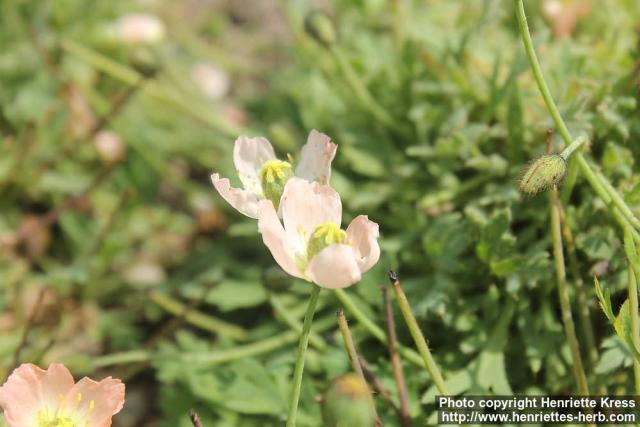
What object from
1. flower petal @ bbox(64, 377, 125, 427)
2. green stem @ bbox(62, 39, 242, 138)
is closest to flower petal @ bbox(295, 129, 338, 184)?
flower petal @ bbox(64, 377, 125, 427)

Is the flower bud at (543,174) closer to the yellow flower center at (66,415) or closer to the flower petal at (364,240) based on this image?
the flower petal at (364,240)

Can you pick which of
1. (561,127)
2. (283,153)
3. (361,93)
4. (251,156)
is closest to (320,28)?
(361,93)

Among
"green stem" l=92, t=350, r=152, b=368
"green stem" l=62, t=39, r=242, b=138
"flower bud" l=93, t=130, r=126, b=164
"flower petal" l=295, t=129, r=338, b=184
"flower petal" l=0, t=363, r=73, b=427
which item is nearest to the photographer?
"flower petal" l=0, t=363, r=73, b=427

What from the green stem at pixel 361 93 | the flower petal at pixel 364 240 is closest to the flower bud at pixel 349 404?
the flower petal at pixel 364 240

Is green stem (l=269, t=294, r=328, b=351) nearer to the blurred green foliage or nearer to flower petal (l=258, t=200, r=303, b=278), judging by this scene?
the blurred green foliage

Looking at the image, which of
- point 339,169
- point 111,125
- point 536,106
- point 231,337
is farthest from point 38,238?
point 536,106

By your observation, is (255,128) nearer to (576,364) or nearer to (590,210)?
(590,210)

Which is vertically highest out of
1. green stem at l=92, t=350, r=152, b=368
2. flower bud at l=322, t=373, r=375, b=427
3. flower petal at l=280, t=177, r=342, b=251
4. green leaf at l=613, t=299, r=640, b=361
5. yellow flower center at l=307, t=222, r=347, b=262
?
flower petal at l=280, t=177, r=342, b=251

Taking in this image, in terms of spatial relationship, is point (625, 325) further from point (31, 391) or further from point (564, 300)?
point (31, 391)

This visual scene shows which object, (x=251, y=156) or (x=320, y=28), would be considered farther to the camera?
(x=320, y=28)
